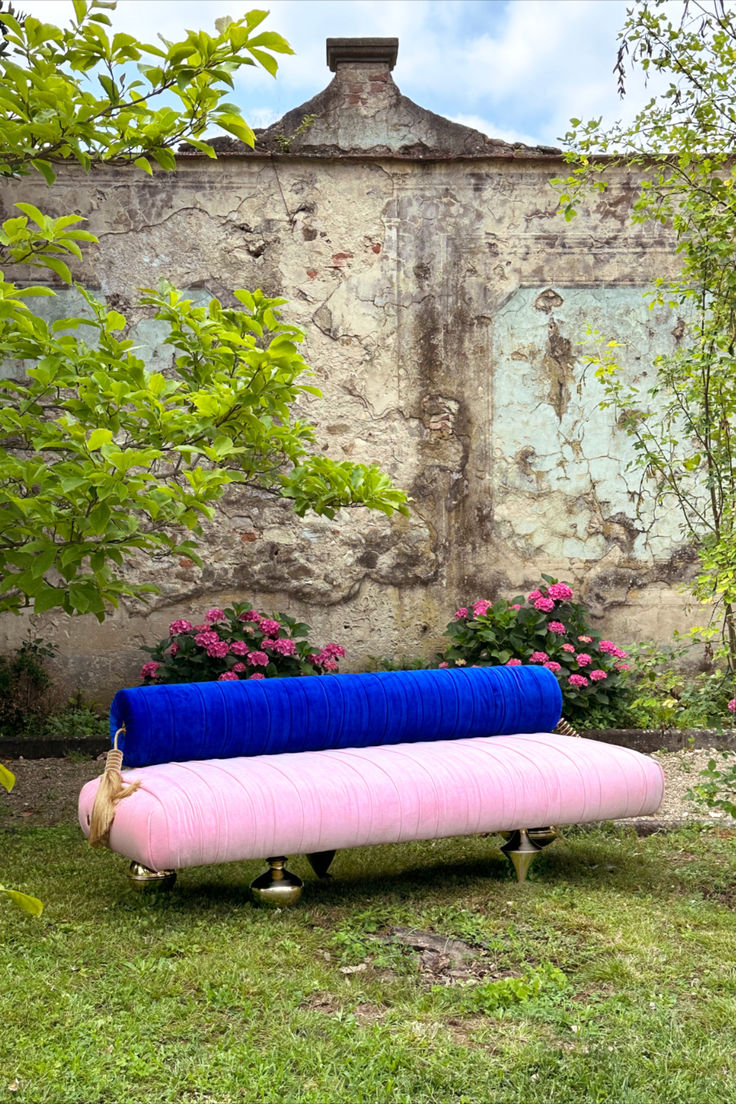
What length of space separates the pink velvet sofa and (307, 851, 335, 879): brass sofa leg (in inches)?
0.5

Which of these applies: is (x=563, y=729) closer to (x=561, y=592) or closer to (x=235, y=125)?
(x=561, y=592)

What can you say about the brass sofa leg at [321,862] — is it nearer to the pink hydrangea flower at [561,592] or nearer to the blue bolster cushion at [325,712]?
the blue bolster cushion at [325,712]

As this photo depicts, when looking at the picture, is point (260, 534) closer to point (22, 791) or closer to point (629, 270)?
point (22, 791)

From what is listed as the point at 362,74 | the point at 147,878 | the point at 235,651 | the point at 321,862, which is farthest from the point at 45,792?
the point at 362,74

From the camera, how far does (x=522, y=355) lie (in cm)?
737

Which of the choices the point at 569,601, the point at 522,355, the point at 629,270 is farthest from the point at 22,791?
the point at 629,270

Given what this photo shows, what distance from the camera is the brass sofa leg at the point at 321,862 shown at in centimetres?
418

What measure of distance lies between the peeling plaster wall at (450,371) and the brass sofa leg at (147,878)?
3.63 m

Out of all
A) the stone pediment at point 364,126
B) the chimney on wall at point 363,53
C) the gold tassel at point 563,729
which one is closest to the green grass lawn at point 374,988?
the gold tassel at point 563,729

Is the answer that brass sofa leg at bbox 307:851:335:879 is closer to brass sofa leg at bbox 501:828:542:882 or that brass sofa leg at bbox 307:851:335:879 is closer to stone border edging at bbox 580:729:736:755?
brass sofa leg at bbox 501:828:542:882

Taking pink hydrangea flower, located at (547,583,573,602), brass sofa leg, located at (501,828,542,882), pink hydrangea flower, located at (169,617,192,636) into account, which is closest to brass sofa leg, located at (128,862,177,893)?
brass sofa leg, located at (501,828,542,882)

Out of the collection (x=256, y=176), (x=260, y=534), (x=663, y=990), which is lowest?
(x=663, y=990)

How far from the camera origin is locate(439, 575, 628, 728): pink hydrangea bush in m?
6.66

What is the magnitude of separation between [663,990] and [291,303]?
5.38 meters
